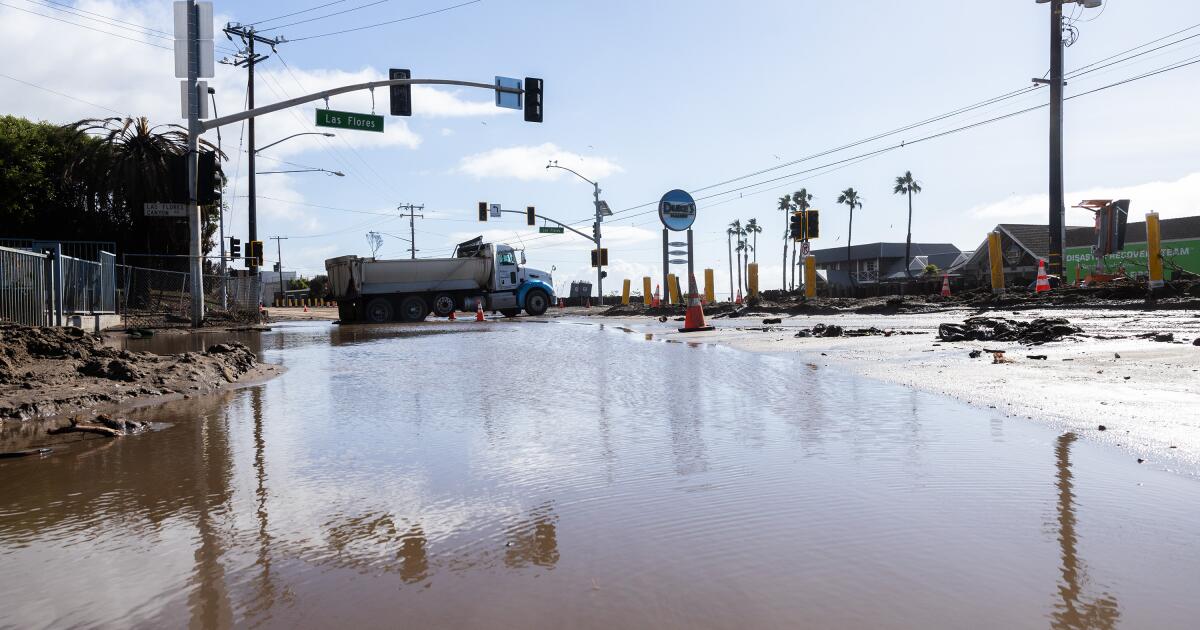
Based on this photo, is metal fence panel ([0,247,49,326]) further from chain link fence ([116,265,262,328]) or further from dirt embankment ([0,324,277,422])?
chain link fence ([116,265,262,328])

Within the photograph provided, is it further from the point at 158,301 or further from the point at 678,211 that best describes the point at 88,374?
the point at 158,301

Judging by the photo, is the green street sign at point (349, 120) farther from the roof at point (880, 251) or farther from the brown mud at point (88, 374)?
the roof at point (880, 251)

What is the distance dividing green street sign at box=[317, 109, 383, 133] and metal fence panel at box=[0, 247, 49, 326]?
8.34 metres

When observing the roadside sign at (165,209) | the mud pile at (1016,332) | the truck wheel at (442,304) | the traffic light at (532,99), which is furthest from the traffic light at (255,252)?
the mud pile at (1016,332)

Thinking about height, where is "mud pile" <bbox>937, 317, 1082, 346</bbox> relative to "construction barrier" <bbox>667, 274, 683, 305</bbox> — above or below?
below

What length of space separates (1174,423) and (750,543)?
3.29 m

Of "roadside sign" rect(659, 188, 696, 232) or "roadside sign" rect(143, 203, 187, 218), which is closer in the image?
"roadside sign" rect(143, 203, 187, 218)

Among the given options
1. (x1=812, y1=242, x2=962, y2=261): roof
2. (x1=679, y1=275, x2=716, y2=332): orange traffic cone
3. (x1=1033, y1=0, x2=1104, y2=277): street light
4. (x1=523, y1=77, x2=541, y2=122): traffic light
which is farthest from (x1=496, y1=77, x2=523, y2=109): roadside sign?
(x1=812, y1=242, x2=962, y2=261): roof

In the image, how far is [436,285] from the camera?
3319 centimetres

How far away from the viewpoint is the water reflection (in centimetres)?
195

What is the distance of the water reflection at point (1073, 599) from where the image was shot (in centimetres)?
195

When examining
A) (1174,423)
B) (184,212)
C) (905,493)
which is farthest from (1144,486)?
(184,212)

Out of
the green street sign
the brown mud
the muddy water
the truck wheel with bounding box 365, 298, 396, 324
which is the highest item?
the green street sign

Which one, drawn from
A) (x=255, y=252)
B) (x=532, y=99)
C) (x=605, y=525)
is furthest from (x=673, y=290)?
(x=605, y=525)
